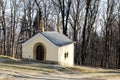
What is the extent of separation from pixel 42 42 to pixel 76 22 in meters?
16.9

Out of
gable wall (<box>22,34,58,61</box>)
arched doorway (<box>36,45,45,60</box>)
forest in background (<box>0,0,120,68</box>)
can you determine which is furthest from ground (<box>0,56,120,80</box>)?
forest in background (<box>0,0,120,68</box>)

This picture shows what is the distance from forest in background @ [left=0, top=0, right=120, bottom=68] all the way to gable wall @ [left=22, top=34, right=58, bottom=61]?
1218 cm

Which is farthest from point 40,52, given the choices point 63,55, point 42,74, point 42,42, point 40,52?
point 42,74

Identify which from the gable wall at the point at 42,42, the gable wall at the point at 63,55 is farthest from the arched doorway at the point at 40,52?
the gable wall at the point at 63,55

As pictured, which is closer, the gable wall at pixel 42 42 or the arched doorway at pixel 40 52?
the gable wall at pixel 42 42

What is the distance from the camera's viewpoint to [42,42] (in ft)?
106

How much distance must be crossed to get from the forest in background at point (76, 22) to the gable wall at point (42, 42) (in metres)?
12.2

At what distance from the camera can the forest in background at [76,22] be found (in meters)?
47.3

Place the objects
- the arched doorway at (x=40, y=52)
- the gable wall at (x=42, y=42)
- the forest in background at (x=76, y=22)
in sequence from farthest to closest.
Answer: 1. the forest in background at (x=76, y=22)
2. the arched doorway at (x=40, y=52)
3. the gable wall at (x=42, y=42)

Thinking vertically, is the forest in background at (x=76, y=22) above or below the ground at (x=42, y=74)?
above

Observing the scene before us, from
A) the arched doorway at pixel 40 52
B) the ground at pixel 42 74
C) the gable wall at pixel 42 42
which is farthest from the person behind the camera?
the arched doorway at pixel 40 52

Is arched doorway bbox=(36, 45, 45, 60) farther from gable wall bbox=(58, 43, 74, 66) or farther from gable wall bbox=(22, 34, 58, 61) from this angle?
gable wall bbox=(58, 43, 74, 66)

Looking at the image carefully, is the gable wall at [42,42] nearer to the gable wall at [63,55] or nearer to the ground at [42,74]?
the gable wall at [63,55]

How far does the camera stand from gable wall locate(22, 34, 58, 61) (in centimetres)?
3186
